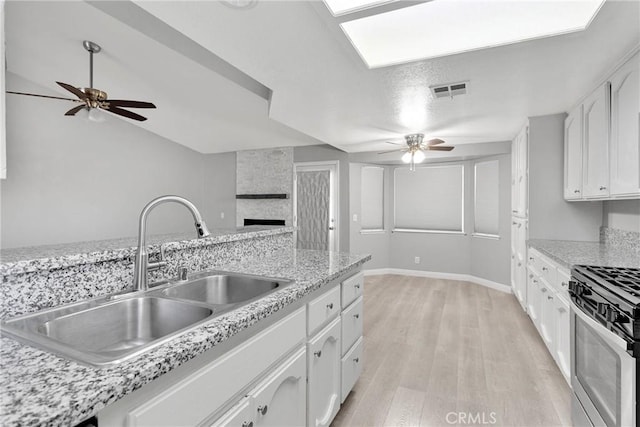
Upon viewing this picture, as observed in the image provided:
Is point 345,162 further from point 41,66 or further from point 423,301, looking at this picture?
point 41,66

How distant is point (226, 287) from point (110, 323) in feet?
1.92

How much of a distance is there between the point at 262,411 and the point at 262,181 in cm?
558

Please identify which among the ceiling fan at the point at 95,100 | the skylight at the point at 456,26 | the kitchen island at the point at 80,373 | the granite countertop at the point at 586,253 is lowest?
the kitchen island at the point at 80,373

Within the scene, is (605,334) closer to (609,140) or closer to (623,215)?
(609,140)

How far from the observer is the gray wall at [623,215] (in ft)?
8.45

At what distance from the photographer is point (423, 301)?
14.4 feet

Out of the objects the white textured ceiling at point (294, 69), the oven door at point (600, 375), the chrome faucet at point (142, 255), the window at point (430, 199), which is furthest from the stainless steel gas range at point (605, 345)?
the window at point (430, 199)

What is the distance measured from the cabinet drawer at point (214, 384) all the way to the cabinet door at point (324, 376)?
0.29 meters

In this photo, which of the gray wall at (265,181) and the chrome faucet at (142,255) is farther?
the gray wall at (265,181)

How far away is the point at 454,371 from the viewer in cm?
253

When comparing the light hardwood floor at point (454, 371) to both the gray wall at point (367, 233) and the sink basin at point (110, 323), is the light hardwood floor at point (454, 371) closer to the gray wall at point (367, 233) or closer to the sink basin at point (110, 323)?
the sink basin at point (110, 323)

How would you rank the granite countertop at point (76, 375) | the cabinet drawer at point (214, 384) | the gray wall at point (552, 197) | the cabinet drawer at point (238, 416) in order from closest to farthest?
1. the granite countertop at point (76, 375)
2. the cabinet drawer at point (214, 384)
3. the cabinet drawer at point (238, 416)
4. the gray wall at point (552, 197)

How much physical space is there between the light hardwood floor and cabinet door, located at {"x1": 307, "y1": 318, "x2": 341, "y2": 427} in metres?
0.29

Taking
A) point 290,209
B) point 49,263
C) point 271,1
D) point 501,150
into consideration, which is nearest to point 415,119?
point 501,150
